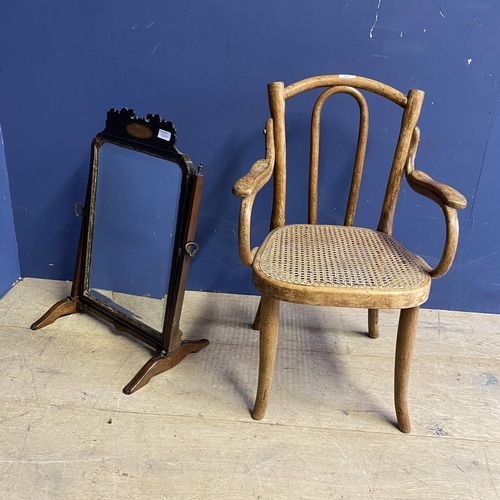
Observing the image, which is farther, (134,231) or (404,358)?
(134,231)

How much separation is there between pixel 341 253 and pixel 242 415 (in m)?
0.50

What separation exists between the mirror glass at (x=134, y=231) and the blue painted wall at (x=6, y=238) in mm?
392

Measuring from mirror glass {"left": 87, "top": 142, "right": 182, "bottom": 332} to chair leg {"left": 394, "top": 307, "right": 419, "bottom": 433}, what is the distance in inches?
26.1

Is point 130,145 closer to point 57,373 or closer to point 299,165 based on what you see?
point 299,165

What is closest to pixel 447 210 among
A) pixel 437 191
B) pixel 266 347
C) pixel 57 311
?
pixel 437 191

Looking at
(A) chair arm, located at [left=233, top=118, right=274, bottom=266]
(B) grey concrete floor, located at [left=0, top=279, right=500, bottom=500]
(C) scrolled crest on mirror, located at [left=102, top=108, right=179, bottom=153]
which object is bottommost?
(B) grey concrete floor, located at [left=0, top=279, right=500, bottom=500]

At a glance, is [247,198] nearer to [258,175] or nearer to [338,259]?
[258,175]

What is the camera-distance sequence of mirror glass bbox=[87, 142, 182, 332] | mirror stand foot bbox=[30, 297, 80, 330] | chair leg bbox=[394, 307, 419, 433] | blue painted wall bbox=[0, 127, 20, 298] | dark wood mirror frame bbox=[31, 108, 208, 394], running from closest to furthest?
chair leg bbox=[394, 307, 419, 433]
dark wood mirror frame bbox=[31, 108, 208, 394]
mirror glass bbox=[87, 142, 182, 332]
mirror stand foot bbox=[30, 297, 80, 330]
blue painted wall bbox=[0, 127, 20, 298]

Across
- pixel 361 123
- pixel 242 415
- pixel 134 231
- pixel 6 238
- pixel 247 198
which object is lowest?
pixel 242 415

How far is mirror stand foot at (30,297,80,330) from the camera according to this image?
1579mm

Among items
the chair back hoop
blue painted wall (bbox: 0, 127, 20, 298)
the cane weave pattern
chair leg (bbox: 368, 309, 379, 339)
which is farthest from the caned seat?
blue painted wall (bbox: 0, 127, 20, 298)

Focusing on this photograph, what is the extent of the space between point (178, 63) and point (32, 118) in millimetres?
Answer: 546

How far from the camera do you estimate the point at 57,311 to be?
1.60 meters

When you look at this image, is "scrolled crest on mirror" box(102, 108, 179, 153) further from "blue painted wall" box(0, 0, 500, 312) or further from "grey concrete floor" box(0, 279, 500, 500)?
"grey concrete floor" box(0, 279, 500, 500)
